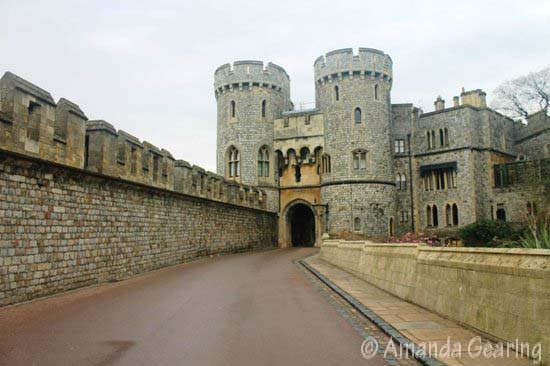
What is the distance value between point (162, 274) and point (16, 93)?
6688mm

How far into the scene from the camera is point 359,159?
30.6 metres

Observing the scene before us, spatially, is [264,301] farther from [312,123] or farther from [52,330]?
[312,123]

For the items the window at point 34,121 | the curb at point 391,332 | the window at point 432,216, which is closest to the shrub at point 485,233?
the window at point 432,216

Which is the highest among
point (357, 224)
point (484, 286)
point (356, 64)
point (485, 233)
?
point (356, 64)

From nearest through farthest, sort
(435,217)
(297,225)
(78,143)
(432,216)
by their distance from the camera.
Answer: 1. (78,143)
2. (435,217)
3. (432,216)
4. (297,225)

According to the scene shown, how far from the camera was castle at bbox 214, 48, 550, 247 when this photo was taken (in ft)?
99.9

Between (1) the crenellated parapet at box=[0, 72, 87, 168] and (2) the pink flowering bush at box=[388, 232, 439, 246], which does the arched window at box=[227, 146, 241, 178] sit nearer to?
(2) the pink flowering bush at box=[388, 232, 439, 246]

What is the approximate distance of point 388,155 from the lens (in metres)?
31.2

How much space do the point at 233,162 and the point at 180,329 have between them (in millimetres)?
27115

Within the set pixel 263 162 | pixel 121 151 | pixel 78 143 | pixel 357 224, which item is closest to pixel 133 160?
pixel 121 151

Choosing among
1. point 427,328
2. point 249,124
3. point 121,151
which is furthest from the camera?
point 249,124

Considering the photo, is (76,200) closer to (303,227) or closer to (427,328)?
(427,328)

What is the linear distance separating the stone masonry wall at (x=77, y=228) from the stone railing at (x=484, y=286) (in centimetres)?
708

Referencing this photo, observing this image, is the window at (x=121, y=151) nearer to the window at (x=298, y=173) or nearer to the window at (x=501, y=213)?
the window at (x=298, y=173)
